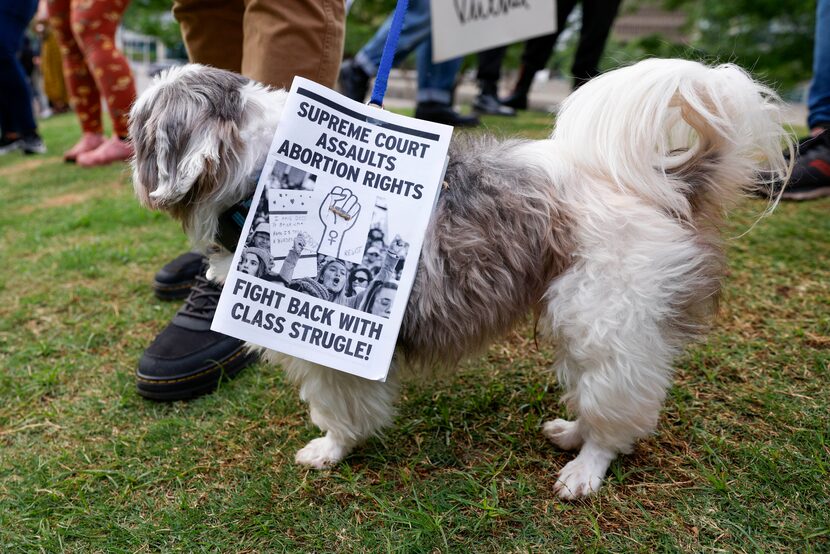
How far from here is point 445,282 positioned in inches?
68.4

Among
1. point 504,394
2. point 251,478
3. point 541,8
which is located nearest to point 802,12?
point 541,8

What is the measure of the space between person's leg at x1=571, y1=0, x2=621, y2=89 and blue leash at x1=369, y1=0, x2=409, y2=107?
4761 millimetres

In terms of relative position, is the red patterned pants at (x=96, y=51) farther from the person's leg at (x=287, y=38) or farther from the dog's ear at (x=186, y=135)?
the dog's ear at (x=186, y=135)

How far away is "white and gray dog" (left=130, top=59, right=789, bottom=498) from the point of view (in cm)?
166

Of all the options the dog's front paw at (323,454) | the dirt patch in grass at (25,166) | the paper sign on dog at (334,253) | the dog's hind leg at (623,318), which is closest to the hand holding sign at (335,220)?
the paper sign on dog at (334,253)

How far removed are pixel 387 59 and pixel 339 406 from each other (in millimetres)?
1131

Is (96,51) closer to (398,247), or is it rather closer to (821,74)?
(398,247)

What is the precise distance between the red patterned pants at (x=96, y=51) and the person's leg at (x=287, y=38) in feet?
6.28

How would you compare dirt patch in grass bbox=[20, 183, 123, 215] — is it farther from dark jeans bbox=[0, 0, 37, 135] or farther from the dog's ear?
the dog's ear

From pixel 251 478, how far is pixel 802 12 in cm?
1878

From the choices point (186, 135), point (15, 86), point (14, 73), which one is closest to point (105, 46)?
point (14, 73)

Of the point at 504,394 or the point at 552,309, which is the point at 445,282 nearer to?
the point at 552,309

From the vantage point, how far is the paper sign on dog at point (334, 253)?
165cm

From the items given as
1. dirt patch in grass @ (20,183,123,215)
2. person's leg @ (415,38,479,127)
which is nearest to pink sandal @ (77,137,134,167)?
dirt patch in grass @ (20,183,123,215)
